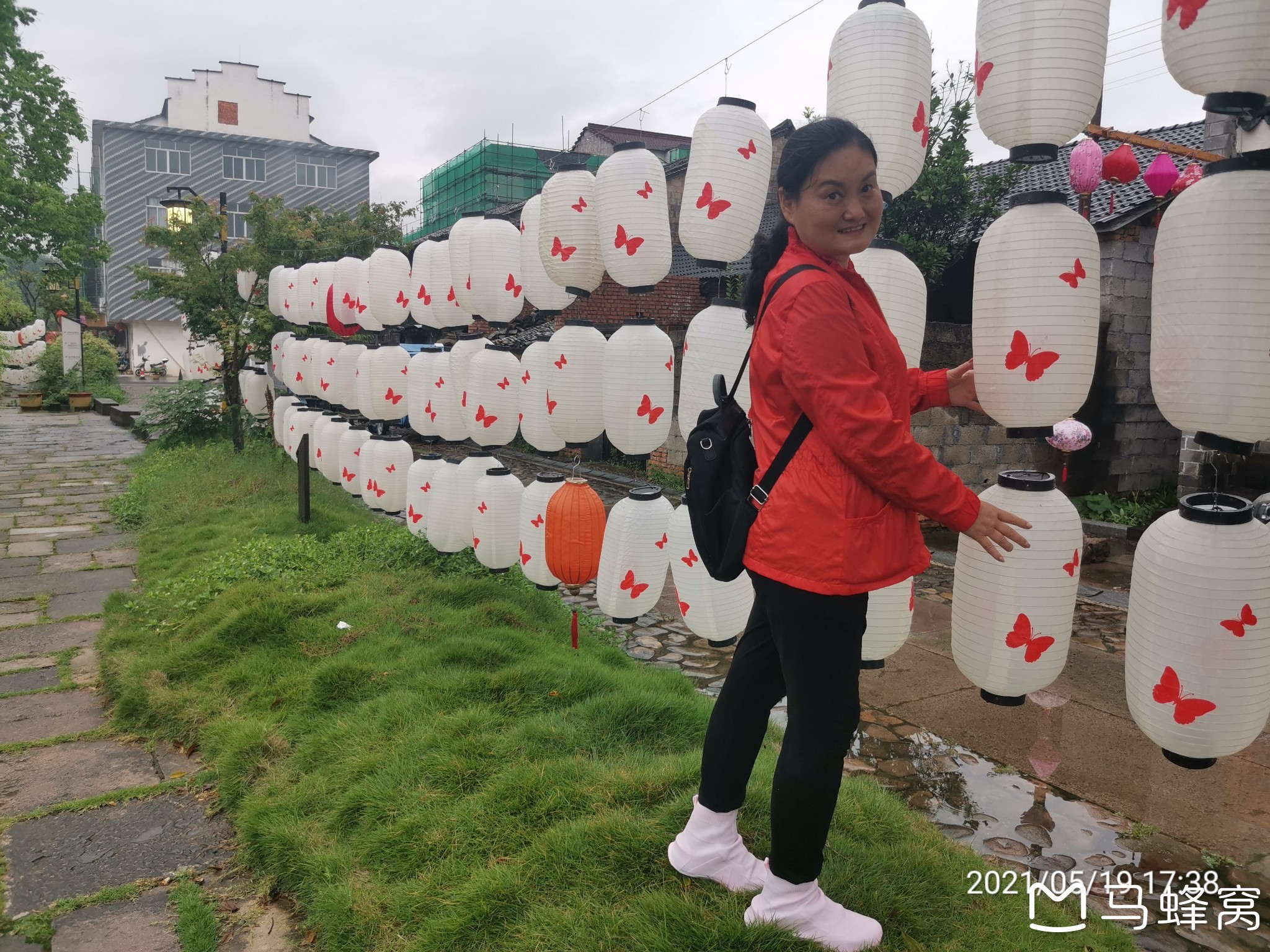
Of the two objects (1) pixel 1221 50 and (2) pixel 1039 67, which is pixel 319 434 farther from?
(1) pixel 1221 50

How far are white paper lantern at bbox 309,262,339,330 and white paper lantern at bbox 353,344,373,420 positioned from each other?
57.6 inches

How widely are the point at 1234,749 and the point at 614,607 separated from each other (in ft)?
9.00

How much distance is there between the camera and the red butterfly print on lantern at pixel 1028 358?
252 centimetres

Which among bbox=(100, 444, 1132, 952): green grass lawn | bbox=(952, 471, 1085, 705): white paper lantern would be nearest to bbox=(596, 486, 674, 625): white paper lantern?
bbox=(100, 444, 1132, 952): green grass lawn

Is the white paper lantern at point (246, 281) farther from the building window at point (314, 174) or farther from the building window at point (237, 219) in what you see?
the building window at point (314, 174)

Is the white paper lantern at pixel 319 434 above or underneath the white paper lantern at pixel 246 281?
underneath

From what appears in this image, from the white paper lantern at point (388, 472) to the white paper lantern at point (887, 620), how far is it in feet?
15.7

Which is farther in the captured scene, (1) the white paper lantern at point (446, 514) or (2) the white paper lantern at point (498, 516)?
(1) the white paper lantern at point (446, 514)

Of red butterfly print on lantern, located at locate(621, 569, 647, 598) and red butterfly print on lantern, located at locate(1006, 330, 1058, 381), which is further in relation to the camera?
red butterfly print on lantern, located at locate(621, 569, 647, 598)

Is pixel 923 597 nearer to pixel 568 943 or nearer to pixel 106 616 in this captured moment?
pixel 568 943

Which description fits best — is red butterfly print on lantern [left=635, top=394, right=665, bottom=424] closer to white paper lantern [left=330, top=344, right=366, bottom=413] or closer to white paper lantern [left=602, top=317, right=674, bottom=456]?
white paper lantern [left=602, top=317, right=674, bottom=456]

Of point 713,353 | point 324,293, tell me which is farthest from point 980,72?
point 324,293

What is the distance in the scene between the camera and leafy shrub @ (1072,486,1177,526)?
10.1 metres

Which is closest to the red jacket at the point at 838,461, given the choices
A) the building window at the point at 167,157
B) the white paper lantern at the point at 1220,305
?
the white paper lantern at the point at 1220,305
